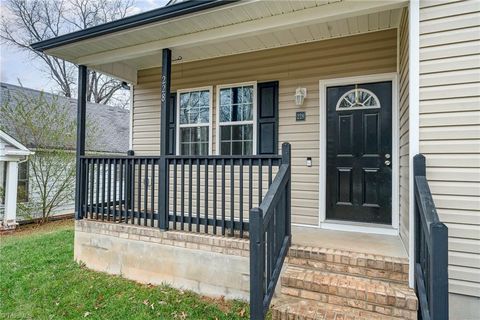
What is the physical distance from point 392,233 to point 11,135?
409 inches

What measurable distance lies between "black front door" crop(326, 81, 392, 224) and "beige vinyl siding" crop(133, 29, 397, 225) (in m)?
0.21

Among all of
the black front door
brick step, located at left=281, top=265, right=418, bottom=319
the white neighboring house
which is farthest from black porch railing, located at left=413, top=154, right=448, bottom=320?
the white neighboring house

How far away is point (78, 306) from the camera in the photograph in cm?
335

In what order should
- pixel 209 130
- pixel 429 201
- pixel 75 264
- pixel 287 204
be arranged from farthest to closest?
pixel 209 130
pixel 75 264
pixel 287 204
pixel 429 201

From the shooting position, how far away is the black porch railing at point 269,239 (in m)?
2.30

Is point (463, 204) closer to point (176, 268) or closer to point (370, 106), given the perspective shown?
point (370, 106)

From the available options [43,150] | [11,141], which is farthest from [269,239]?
[43,150]

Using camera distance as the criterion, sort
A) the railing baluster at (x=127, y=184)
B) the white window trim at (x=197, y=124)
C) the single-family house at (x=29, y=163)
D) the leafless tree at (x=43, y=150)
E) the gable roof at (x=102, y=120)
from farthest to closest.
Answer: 1. the gable roof at (x=102, y=120)
2. the leafless tree at (x=43, y=150)
3. the single-family house at (x=29, y=163)
4. the white window trim at (x=197, y=124)
5. the railing baluster at (x=127, y=184)

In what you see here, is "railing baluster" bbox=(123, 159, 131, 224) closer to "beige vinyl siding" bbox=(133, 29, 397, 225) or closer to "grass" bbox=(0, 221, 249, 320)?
"grass" bbox=(0, 221, 249, 320)

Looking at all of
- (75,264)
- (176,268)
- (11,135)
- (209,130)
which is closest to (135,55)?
(209,130)

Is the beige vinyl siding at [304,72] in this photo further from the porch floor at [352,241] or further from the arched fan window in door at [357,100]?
the porch floor at [352,241]

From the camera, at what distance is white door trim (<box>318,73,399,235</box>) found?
3797mm

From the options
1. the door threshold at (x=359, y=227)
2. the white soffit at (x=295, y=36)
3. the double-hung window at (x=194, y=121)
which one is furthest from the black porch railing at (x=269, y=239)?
the double-hung window at (x=194, y=121)

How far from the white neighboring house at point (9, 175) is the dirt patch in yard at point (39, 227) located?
349 millimetres
